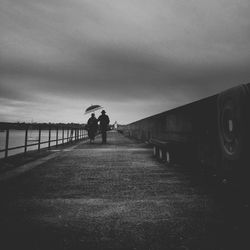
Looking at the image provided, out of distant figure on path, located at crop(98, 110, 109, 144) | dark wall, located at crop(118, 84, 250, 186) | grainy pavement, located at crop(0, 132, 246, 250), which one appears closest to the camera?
grainy pavement, located at crop(0, 132, 246, 250)

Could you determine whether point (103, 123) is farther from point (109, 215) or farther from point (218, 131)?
point (109, 215)

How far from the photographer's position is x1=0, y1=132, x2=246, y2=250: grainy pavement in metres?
2.35

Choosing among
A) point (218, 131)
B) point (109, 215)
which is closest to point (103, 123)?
point (218, 131)

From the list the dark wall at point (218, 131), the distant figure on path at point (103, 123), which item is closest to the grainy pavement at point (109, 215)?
the dark wall at point (218, 131)

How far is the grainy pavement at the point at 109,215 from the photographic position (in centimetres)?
235

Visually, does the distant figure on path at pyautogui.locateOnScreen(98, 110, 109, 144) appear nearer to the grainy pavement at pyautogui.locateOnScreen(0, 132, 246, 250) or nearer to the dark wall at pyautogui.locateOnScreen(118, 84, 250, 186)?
the dark wall at pyautogui.locateOnScreen(118, 84, 250, 186)

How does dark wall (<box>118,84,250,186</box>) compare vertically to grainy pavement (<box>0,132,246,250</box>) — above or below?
above

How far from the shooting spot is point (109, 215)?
3.08m

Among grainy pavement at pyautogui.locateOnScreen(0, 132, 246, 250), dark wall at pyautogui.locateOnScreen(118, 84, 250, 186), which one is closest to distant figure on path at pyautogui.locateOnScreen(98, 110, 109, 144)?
dark wall at pyautogui.locateOnScreen(118, 84, 250, 186)

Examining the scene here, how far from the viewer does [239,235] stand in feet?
8.08

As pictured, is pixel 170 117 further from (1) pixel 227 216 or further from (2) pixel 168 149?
(1) pixel 227 216

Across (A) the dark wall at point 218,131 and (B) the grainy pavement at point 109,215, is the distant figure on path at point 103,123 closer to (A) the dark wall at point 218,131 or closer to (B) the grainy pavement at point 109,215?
(A) the dark wall at point 218,131

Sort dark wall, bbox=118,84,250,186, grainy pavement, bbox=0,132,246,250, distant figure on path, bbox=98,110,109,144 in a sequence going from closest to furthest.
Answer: grainy pavement, bbox=0,132,246,250 < dark wall, bbox=118,84,250,186 < distant figure on path, bbox=98,110,109,144

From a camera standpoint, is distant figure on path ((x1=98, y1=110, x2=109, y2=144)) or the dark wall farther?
distant figure on path ((x1=98, y1=110, x2=109, y2=144))
